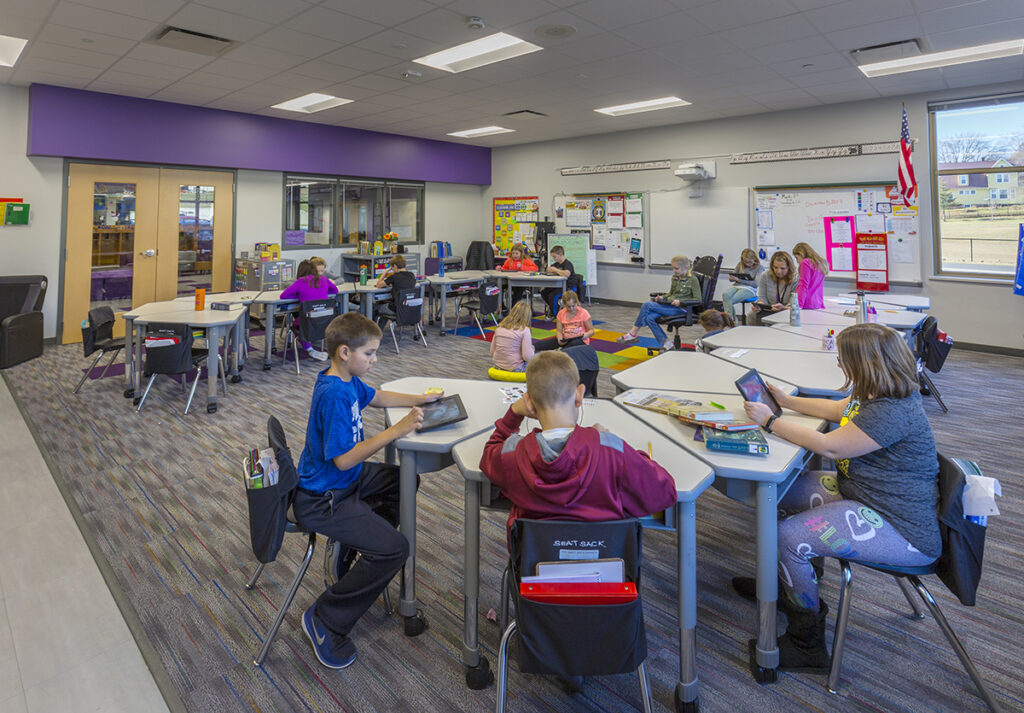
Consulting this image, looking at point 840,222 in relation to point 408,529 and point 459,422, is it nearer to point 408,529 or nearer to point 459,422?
point 459,422

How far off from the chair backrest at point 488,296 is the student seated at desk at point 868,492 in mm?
5743

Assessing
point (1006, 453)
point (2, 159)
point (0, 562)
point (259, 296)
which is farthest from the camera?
point (2, 159)

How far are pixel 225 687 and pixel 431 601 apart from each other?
758 millimetres

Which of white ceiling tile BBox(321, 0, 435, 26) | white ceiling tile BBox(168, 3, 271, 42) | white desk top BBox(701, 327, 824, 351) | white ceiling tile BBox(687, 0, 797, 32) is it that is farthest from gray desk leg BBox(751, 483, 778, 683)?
white ceiling tile BBox(168, 3, 271, 42)

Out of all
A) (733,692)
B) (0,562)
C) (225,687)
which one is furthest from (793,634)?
(0,562)

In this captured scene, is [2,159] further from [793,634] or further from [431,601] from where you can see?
[793,634]

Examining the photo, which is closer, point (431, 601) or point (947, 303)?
point (431, 601)

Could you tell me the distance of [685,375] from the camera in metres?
2.92

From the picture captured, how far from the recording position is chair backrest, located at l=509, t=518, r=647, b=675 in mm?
1439

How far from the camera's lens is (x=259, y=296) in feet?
20.2

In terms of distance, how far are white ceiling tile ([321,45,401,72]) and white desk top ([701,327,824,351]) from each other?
13.6 ft

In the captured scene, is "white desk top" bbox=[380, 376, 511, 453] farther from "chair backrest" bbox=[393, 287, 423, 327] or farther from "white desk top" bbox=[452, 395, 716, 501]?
"chair backrest" bbox=[393, 287, 423, 327]

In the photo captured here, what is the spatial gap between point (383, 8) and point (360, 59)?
1408 millimetres

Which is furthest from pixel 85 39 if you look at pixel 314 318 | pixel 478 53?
pixel 478 53
